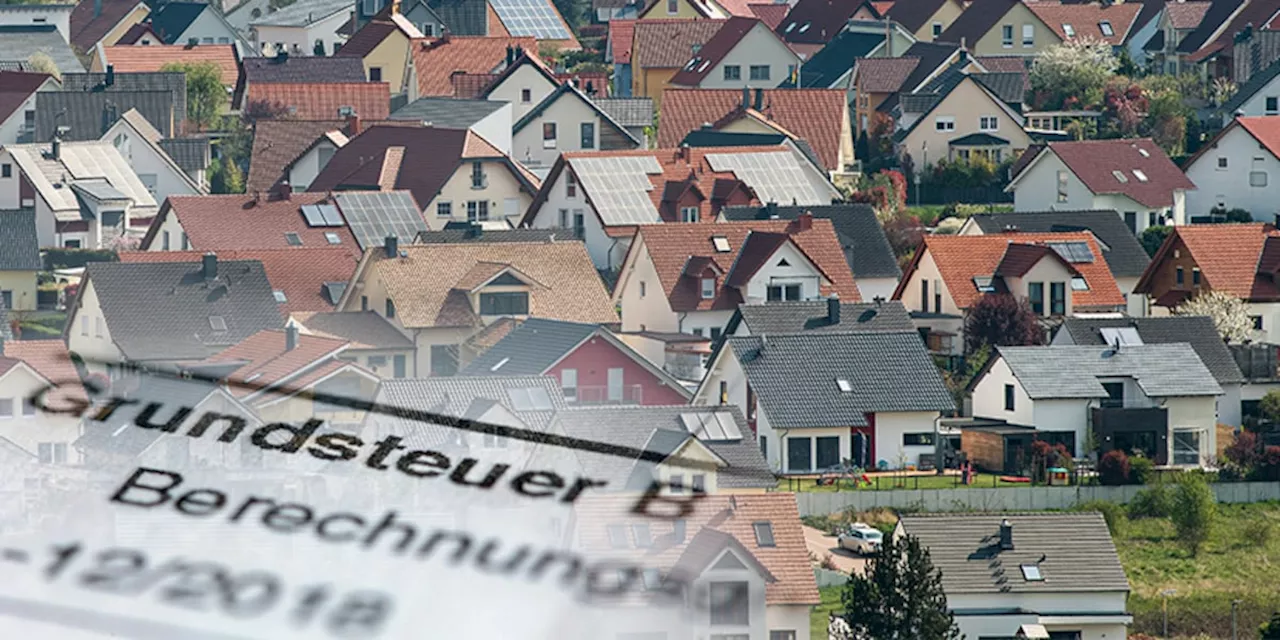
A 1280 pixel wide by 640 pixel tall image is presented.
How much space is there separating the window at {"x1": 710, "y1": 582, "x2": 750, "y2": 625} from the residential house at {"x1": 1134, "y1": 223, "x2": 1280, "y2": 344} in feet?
64.3

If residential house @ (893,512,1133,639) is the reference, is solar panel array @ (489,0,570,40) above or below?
above

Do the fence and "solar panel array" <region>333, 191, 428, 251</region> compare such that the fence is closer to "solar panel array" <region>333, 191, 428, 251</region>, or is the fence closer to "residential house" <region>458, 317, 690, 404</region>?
"residential house" <region>458, 317, 690, 404</region>

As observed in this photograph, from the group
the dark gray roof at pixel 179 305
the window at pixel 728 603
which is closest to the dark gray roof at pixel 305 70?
the dark gray roof at pixel 179 305

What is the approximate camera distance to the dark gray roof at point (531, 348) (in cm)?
2491

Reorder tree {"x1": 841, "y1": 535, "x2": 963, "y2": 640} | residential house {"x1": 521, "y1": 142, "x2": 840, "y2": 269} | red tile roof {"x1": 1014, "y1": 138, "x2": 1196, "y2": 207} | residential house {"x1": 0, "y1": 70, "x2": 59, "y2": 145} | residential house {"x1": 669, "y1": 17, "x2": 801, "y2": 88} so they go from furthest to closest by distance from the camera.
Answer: residential house {"x1": 669, "y1": 17, "x2": 801, "y2": 88}
residential house {"x1": 0, "y1": 70, "x2": 59, "y2": 145}
red tile roof {"x1": 1014, "y1": 138, "x2": 1196, "y2": 207}
residential house {"x1": 521, "y1": 142, "x2": 840, "y2": 269}
tree {"x1": 841, "y1": 535, "x2": 963, "y2": 640}

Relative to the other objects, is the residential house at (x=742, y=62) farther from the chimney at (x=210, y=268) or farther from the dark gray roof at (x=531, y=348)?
the dark gray roof at (x=531, y=348)

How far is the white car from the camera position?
22.2 m

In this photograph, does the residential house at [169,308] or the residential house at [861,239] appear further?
the residential house at [861,239]

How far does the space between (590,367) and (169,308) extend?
5.21 meters

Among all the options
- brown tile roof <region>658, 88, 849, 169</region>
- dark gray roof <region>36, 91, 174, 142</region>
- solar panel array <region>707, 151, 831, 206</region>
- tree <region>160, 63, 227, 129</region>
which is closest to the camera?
solar panel array <region>707, 151, 831, 206</region>

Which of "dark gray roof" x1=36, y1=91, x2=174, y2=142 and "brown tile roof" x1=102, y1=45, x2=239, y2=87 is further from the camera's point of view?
"brown tile roof" x1=102, y1=45, x2=239, y2=87

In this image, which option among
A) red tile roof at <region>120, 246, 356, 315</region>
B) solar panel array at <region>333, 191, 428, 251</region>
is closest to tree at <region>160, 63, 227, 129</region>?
solar panel array at <region>333, 191, 428, 251</region>

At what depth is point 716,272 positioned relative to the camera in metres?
30.2

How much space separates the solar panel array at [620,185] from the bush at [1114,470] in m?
10.3
